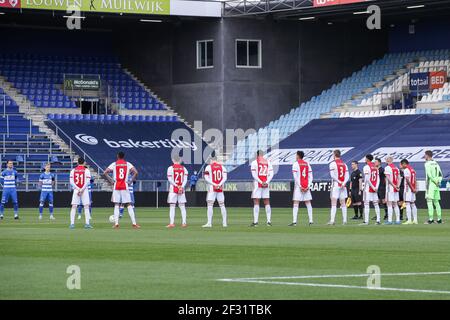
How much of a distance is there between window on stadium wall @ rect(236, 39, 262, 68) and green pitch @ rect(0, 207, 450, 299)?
34.1 meters

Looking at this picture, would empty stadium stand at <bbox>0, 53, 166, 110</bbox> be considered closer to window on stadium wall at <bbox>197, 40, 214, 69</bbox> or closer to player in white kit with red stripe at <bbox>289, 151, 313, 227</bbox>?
window on stadium wall at <bbox>197, 40, 214, 69</bbox>

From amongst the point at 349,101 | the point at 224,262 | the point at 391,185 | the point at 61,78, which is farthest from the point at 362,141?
the point at 224,262

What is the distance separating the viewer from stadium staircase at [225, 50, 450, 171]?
64.1 metres

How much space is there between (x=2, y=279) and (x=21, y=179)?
42.8 meters

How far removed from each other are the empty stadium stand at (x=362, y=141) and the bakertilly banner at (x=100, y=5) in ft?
31.8

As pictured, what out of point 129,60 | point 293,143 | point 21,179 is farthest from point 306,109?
point 21,179

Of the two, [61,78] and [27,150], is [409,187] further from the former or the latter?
[61,78]

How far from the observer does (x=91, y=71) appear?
6919 cm

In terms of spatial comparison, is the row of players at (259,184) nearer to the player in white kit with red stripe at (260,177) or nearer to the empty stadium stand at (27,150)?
the player in white kit with red stripe at (260,177)

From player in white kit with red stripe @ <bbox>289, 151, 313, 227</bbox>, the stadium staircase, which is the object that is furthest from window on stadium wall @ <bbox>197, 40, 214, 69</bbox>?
player in white kit with red stripe @ <bbox>289, 151, 313, 227</bbox>

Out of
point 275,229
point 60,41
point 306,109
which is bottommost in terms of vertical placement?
point 275,229

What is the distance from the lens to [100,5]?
203ft

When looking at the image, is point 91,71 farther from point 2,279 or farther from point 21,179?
point 2,279
